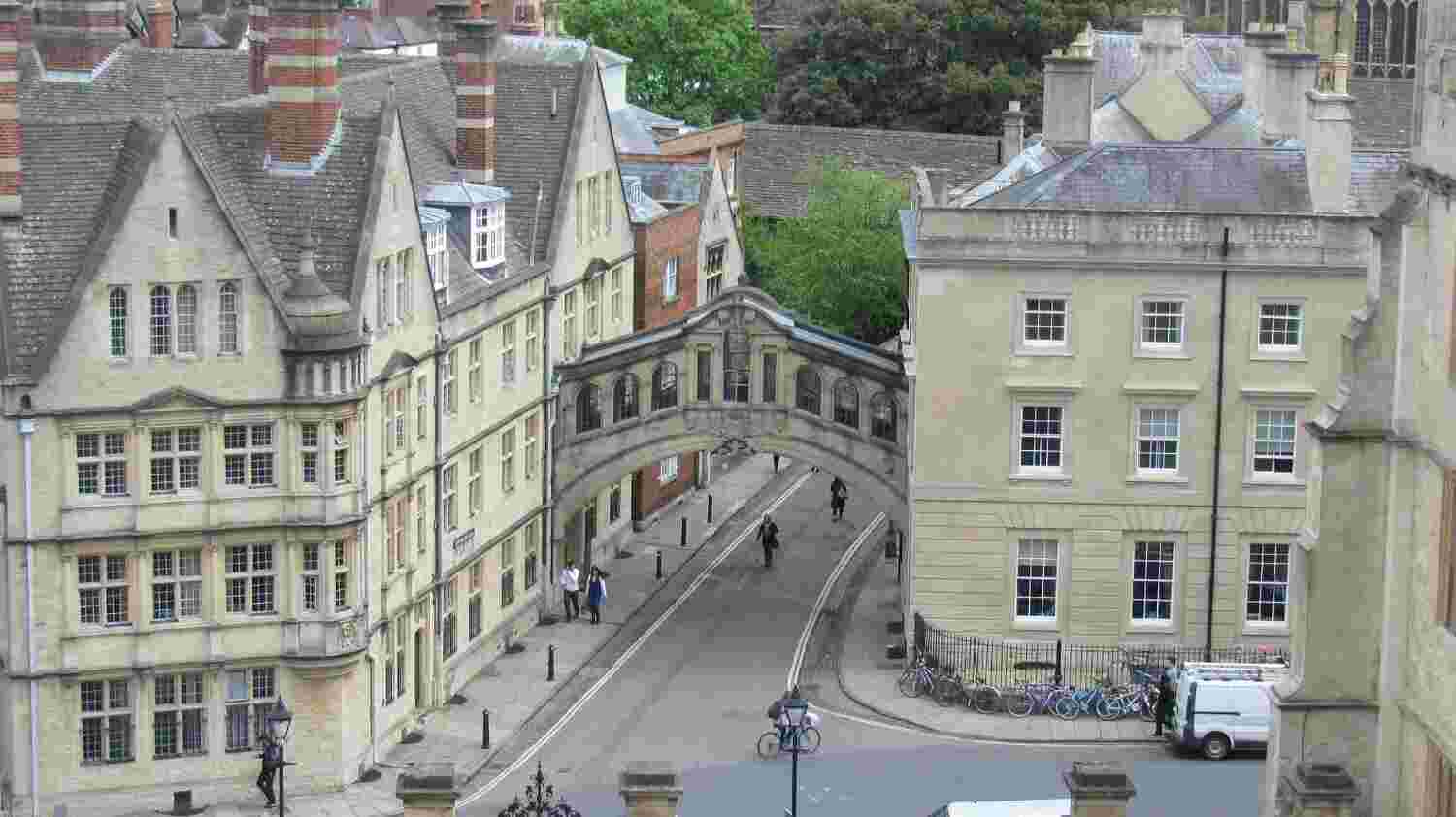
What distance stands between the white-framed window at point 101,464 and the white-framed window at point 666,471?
99.3 feet

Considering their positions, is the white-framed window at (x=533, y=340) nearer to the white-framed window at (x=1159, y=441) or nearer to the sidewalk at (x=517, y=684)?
the sidewalk at (x=517, y=684)

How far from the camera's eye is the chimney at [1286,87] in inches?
2911

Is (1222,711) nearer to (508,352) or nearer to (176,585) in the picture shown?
(508,352)

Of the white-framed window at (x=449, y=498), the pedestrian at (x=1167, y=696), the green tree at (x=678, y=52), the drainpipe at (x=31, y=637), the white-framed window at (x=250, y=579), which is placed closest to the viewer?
the drainpipe at (x=31, y=637)

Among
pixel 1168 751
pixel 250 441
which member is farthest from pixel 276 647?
pixel 1168 751

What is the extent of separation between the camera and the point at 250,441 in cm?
5625

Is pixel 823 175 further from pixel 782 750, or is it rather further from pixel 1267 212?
pixel 782 750

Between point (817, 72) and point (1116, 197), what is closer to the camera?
point (1116, 197)

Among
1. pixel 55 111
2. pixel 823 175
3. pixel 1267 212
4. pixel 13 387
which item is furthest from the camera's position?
pixel 823 175

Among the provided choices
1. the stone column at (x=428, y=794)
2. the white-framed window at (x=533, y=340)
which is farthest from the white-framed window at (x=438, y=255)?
the stone column at (x=428, y=794)

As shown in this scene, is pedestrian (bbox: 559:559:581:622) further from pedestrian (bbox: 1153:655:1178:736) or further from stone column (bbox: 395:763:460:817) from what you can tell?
stone column (bbox: 395:763:460:817)

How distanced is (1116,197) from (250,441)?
21.1m

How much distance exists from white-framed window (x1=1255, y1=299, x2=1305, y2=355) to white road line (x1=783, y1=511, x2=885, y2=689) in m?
12.4

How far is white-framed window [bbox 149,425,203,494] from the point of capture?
55469 millimetres
